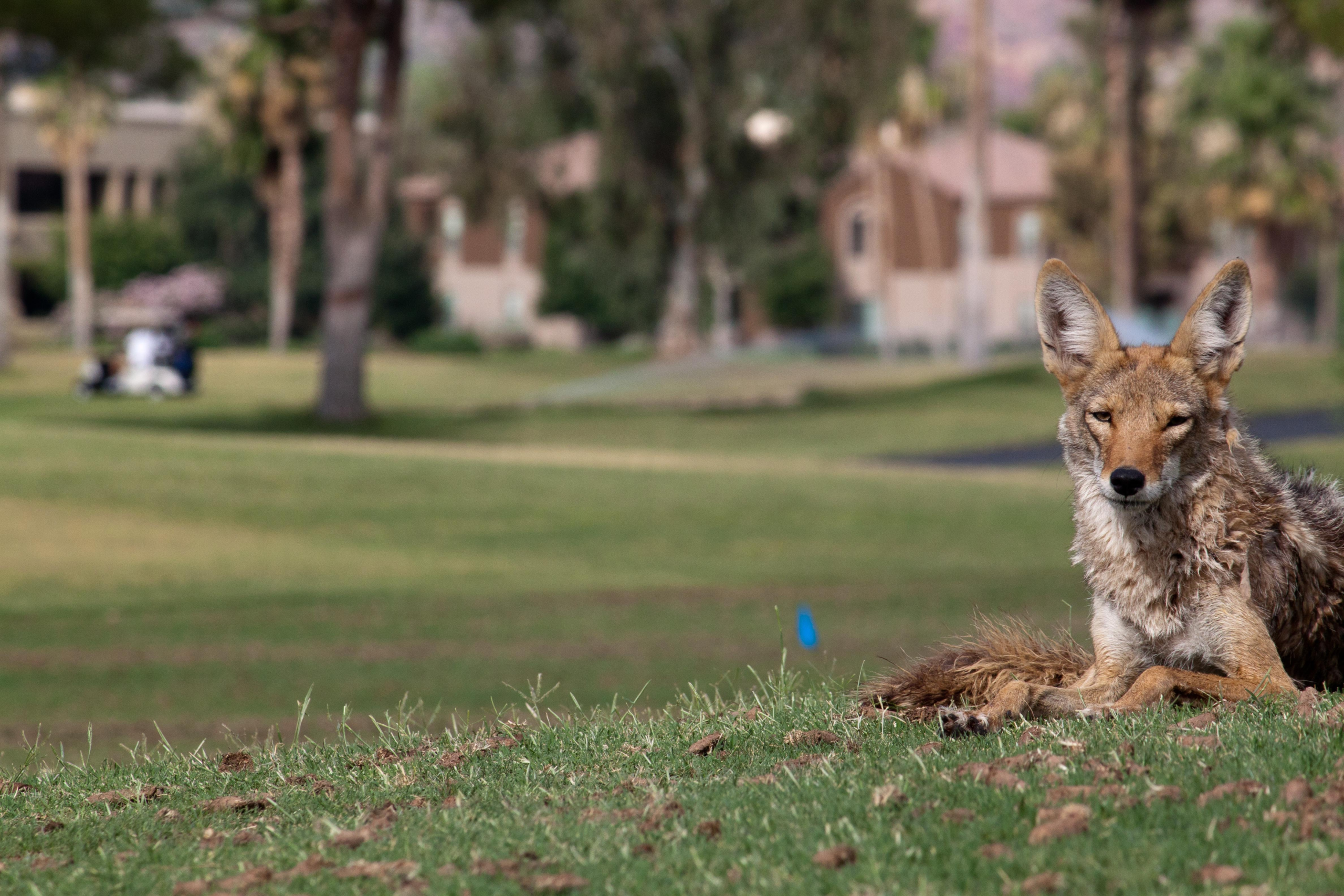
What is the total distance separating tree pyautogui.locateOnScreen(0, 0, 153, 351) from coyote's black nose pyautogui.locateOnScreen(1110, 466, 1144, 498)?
3654cm

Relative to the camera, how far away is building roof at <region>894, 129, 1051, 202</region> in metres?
91.3

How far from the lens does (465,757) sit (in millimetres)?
6246

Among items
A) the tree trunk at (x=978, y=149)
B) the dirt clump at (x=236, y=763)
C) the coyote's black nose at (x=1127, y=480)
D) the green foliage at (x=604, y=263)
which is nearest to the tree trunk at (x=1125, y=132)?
the tree trunk at (x=978, y=149)

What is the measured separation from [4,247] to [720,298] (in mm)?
30592

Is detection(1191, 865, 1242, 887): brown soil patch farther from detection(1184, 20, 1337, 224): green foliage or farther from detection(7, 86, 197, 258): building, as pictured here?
detection(7, 86, 197, 258): building

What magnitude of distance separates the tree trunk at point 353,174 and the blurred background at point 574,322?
110 mm

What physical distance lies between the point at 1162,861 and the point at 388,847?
2.02 metres

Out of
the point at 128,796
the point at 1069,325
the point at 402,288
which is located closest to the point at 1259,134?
the point at 402,288

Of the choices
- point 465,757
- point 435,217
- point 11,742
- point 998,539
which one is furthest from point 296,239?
point 465,757

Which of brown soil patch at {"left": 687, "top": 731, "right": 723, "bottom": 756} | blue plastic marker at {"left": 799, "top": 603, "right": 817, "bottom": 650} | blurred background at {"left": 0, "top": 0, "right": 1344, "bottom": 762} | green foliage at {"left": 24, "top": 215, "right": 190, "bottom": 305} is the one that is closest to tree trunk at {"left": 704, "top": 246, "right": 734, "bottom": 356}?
blurred background at {"left": 0, "top": 0, "right": 1344, "bottom": 762}

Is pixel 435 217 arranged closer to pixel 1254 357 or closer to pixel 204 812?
pixel 1254 357

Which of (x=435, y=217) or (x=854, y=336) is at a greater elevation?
(x=435, y=217)

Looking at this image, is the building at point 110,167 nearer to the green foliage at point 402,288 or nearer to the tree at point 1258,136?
the green foliage at point 402,288

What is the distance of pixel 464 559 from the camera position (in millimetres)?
23656
